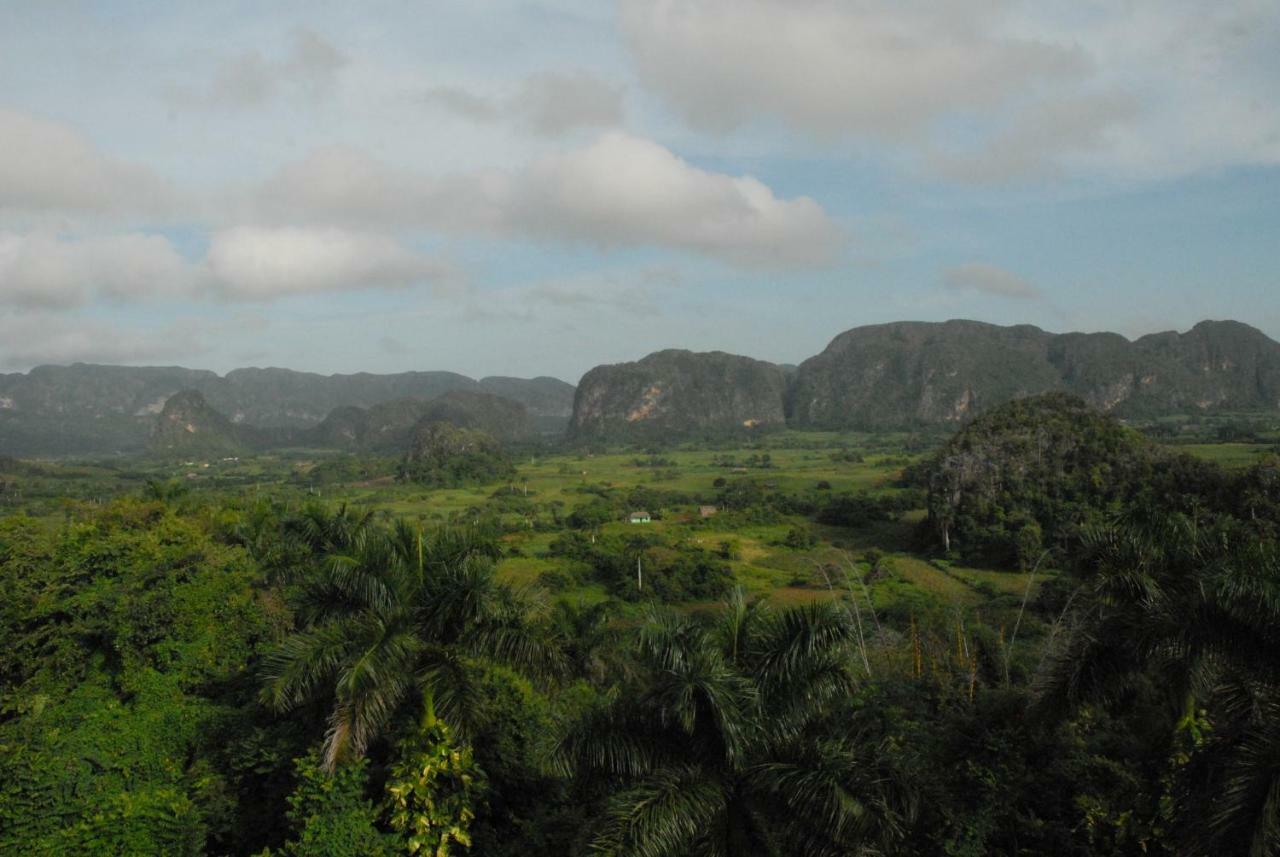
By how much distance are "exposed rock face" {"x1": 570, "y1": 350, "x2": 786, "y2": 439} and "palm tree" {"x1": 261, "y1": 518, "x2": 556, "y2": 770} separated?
131383mm

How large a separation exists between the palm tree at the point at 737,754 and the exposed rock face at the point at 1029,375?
427 feet

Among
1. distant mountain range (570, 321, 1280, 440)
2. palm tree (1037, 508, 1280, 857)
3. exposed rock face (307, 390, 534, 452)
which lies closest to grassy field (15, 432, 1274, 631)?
palm tree (1037, 508, 1280, 857)

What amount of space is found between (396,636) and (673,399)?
143 meters

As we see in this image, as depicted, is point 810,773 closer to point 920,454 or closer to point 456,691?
point 456,691

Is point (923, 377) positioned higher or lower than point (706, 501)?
higher

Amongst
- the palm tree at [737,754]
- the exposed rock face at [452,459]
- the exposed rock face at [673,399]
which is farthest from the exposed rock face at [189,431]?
the palm tree at [737,754]

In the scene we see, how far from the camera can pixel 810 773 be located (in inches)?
195

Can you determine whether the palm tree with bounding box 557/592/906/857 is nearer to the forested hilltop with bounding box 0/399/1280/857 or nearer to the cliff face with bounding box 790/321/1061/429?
the forested hilltop with bounding box 0/399/1280/857

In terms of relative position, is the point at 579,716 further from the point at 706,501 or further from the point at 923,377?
the point at 923,377

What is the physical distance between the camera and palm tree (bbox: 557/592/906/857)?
4883mm

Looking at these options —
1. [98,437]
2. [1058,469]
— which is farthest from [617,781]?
[98,437]

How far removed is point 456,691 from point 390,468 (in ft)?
280

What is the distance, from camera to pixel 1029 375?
13925 centimetres

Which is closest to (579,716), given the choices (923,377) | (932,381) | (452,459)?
(452,459)
